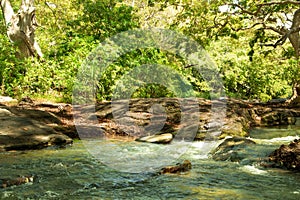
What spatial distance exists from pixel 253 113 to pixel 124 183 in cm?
1224

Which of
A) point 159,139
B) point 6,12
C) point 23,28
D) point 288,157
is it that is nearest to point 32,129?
point 159,139

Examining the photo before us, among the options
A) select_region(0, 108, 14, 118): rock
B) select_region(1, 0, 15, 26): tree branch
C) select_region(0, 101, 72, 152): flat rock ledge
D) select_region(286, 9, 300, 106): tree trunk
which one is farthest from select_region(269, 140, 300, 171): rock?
select_region(1, 0, 15, 26): tree branch

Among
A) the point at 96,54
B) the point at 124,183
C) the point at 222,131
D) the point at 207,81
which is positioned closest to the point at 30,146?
the point at 124,183

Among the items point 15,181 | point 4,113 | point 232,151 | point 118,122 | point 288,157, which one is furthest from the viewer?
point 118,122

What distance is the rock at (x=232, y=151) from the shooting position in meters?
7.43

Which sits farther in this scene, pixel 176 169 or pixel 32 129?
pixel 32 129

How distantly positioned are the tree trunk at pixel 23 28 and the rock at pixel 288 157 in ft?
40.3

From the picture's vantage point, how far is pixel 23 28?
51.3 feet

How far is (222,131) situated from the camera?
11.3 metres

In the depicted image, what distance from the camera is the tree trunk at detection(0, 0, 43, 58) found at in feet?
50.6

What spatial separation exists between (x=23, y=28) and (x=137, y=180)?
Result: 41.0 ft

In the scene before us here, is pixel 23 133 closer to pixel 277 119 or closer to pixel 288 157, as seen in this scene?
pixel 288 157

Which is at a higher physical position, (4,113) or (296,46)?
(296,46)

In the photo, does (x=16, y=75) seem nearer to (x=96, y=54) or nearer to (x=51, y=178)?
(x=96, y=54)
